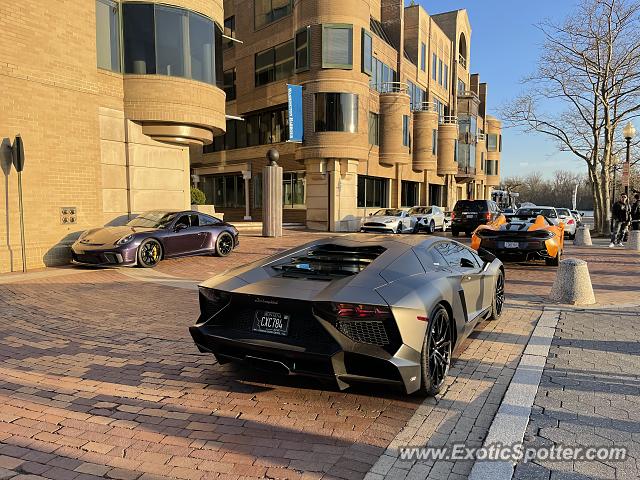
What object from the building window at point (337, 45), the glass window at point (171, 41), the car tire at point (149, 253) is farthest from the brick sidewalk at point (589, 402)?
the building window at point (337, 45)

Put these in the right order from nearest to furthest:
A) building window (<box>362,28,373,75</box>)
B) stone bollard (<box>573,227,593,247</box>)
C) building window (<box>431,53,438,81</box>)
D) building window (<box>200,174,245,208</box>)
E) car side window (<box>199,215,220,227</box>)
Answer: car side window (<box>199,215,220,227</box>) < stone bollard (<box>573,227,593,247</box>) < building window (<box>362,28,373,75</box>) < building window (<box>200,174,245,208</box>) < building window (<box>431,53,438,81</box>)

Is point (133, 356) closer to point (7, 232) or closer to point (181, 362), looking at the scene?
point (181, 362)

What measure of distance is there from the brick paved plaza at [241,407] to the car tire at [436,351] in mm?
145

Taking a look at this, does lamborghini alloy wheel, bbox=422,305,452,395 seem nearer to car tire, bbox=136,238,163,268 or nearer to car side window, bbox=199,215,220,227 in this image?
A: car tire, bbox=136,238,163,268

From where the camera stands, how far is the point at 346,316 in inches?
135

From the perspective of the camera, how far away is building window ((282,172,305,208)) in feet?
97.7

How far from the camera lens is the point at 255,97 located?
31.8 meters

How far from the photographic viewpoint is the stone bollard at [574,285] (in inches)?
295

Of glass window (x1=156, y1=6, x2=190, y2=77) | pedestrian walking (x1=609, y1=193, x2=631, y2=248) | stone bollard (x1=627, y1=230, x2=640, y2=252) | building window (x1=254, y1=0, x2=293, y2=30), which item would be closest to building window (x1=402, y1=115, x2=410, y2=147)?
building window (x1=254, y1=0, x2=293, y2=30)

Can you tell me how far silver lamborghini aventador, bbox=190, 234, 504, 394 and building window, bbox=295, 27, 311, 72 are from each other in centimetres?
2372

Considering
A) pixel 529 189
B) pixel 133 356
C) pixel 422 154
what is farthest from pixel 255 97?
pixel 529 189

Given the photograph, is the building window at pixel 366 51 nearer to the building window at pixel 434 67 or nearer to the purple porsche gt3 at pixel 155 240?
the building window at pixel 434 67

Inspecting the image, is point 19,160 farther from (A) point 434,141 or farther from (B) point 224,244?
(A) point 434,141

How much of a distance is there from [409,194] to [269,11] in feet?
55.7
